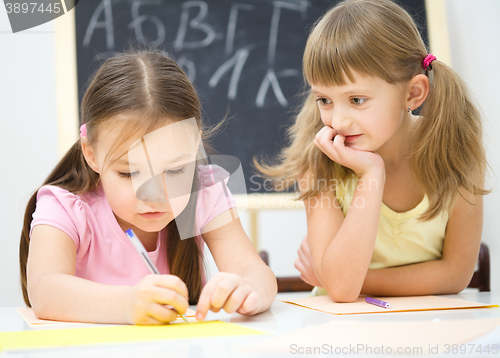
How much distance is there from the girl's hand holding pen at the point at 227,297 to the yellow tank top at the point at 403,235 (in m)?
0.39

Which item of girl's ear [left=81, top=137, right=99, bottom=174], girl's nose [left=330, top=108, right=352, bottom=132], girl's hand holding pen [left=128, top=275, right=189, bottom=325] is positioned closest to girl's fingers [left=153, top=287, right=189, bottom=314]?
girl's hand holding pen [left=128, top=275, right=189, bottom=325]

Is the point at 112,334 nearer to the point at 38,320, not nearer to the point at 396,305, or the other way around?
the point at 38,320

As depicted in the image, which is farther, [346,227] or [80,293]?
[346,227]

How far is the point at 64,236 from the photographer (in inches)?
27.0

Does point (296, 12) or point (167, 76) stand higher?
point (296, 12)

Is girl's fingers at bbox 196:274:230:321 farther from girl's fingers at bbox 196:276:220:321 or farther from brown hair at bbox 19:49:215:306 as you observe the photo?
brown hair at bbox 19:49:215:306

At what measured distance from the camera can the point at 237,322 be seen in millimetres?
531

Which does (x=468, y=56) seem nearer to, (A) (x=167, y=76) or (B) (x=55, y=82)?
(A) (x=167, y=76)

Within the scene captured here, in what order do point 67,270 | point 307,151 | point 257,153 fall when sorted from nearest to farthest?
point 67,270 < point 307,151 < point 257,153

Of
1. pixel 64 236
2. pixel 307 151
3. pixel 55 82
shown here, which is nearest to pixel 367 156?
pixel 307 151

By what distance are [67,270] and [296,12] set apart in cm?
148

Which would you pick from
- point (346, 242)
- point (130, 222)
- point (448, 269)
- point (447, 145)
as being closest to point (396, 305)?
point (346, 242)

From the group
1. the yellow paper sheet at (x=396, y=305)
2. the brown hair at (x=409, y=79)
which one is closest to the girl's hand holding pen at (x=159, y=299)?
the yellow paper sheet at (x=396, y=305)

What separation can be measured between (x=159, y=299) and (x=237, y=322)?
10 cm
